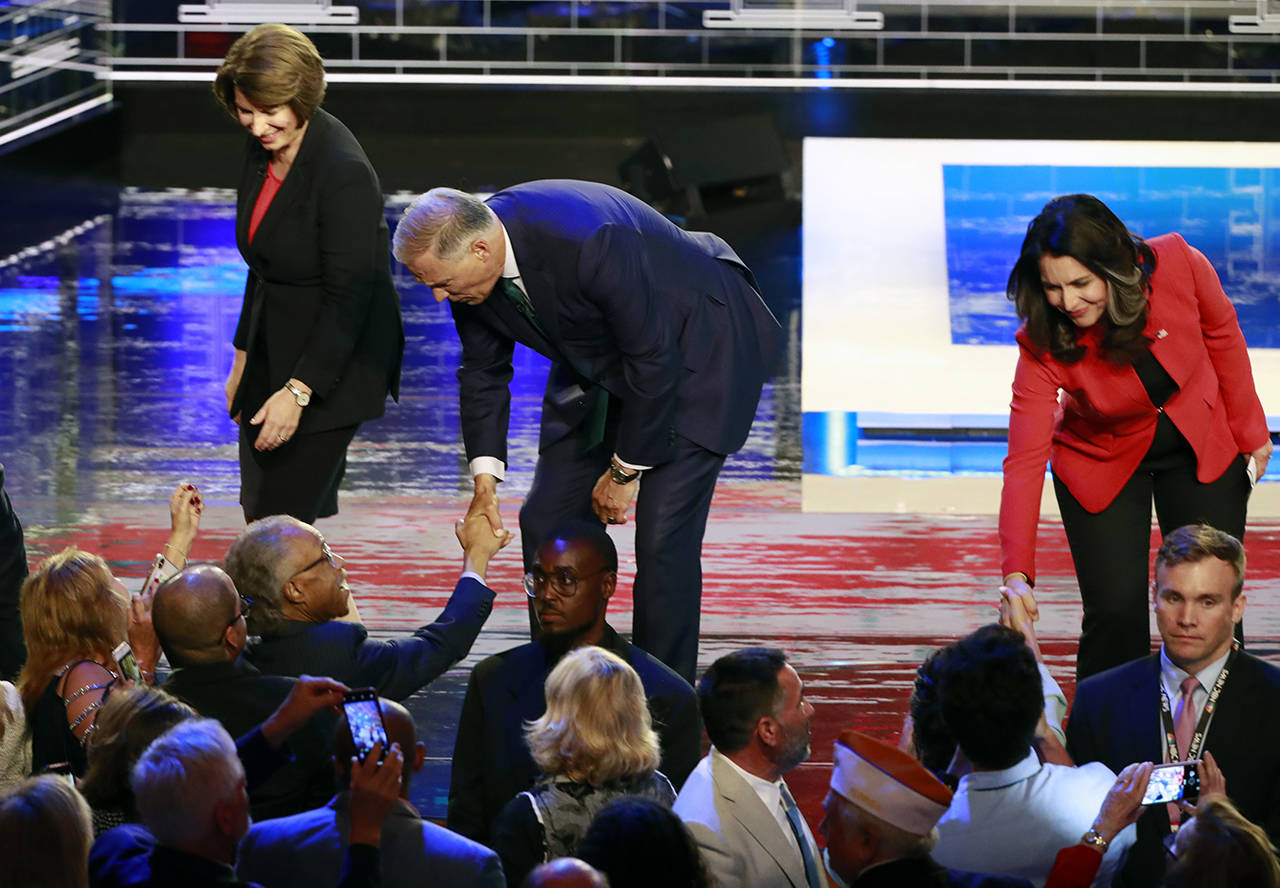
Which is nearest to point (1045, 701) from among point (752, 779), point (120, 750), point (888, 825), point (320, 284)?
point (752, 779)

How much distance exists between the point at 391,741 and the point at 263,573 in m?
0.77

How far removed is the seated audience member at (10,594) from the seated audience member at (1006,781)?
2.06 metres

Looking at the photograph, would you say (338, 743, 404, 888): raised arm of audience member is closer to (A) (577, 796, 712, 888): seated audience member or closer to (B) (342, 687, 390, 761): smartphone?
(B) (342, 687, 390, 761): smartphone

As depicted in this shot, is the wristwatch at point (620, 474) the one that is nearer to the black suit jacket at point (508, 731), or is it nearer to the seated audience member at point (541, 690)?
the seated audience member at point (541, 690)

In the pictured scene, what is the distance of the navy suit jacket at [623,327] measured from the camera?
3311 millimetres

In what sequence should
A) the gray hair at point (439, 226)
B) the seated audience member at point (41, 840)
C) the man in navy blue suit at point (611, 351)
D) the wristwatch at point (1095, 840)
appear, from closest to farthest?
1. the seated audience member at point (41, 840)
2. the wristwatch at point (1095, 840)
3. the gray hair at point (439, 226)
4. the man in navy blue suit at point (611, 351)

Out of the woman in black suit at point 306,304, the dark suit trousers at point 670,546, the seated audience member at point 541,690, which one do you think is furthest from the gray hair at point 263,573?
the woman in black suit at point 306,304

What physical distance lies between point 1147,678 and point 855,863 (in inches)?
38.6

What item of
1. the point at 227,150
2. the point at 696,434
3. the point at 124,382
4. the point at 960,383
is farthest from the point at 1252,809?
the point at 227,150

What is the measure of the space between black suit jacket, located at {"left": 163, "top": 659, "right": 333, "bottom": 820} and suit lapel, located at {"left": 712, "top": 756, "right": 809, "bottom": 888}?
64 centimetres

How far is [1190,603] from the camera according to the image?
2889mm

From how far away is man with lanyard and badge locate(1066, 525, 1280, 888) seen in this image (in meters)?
2.84

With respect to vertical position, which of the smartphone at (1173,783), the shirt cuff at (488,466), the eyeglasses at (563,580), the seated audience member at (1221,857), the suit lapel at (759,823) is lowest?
the suit lapel at (759,823)

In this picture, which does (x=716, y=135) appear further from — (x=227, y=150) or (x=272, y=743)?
(x=272, y=743)
